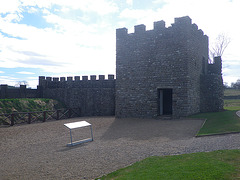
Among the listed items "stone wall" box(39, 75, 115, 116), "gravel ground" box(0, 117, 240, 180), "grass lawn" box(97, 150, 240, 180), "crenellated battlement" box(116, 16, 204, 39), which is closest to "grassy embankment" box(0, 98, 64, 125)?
"stone wall" box(39, 75, 115, 116)

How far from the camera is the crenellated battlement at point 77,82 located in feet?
61.0

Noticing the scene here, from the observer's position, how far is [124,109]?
15.5 metres

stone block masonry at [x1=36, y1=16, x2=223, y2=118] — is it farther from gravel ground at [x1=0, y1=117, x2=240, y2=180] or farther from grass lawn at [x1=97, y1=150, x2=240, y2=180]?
grass lawn at [x1=97, y1=150, x2=240, y2=180]

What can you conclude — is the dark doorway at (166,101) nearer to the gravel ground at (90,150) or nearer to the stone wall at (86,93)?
the stone wall at (86,93)

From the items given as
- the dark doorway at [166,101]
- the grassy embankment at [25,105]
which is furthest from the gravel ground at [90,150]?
the dark doorway at [166,101]

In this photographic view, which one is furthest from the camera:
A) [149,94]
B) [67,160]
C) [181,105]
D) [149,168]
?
[149,94]

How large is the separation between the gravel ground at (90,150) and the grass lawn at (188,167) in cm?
59

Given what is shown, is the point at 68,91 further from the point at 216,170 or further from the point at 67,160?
the point at 216,170

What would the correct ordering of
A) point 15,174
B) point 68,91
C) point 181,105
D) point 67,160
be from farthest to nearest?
point 68,91, point 181,105, point 67,160, point 15,174

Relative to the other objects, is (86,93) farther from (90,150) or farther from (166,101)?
(90,150)

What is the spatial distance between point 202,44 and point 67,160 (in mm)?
14563

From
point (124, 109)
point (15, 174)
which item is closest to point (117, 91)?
point (124, 109)

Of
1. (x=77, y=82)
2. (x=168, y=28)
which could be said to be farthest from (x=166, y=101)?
(x=77, y=82)

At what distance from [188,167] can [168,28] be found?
37.1ft
